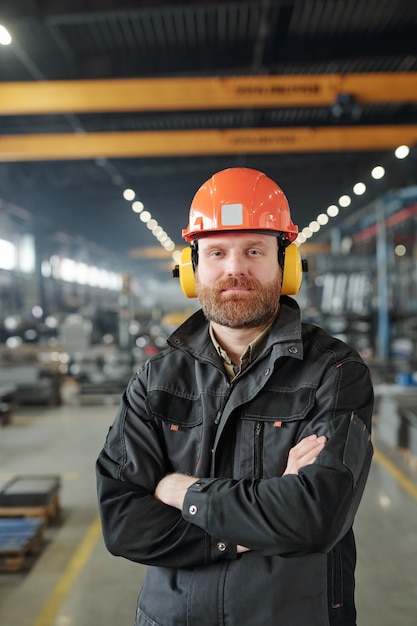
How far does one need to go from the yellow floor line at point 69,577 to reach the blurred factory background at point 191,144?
217 centimetres

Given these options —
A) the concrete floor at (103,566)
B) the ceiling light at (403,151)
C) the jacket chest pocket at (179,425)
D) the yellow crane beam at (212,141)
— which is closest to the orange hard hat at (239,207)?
the jacket chest pocket at (179,425)

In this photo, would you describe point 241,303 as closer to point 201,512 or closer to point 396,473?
point 201,512

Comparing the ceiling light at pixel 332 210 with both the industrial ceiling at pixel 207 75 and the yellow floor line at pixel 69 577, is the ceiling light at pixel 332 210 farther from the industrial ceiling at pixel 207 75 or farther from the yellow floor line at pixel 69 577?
the yellow floor line at pixel 69 577

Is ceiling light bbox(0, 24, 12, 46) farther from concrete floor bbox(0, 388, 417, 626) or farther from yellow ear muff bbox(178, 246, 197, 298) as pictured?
yellow ear muff bbox(178, 246, 197, 298)

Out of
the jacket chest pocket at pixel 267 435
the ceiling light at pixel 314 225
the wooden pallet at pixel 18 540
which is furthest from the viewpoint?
the ceiling light at pixel 314 225

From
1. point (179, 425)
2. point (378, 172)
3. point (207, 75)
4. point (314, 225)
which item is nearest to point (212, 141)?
point (207, 75)

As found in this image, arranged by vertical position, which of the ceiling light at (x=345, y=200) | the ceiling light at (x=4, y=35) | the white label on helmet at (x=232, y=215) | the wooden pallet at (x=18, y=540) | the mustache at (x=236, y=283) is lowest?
the wooden pallet at (x=18, y=540)

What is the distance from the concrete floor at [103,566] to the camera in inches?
147

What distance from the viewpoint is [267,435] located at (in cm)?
181

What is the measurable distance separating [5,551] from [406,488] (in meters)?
3.87

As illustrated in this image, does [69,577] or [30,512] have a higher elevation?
[30,512]

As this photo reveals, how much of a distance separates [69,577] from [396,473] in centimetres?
376

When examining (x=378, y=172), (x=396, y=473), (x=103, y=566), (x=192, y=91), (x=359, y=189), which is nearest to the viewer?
(x=103, y=566)

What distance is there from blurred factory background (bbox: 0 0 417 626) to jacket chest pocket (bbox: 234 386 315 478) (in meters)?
1.95
